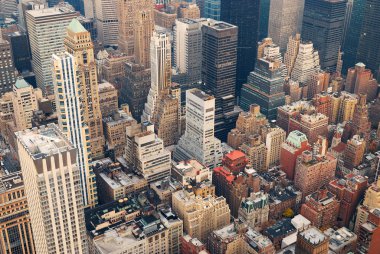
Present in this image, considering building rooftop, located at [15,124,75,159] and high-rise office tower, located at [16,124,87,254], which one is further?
building rooftop, located at [15,124,75,159]

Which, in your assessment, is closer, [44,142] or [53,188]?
[53,188]

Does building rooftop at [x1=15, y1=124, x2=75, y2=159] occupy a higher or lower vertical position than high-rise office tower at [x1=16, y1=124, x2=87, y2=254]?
higher

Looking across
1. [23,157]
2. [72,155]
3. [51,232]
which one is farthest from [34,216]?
[72,155]

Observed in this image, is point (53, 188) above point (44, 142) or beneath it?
beneath

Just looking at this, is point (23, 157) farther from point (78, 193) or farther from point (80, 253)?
point (80, 253)

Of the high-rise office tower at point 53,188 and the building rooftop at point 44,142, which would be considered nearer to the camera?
the high-rise office tower at point 53,188
